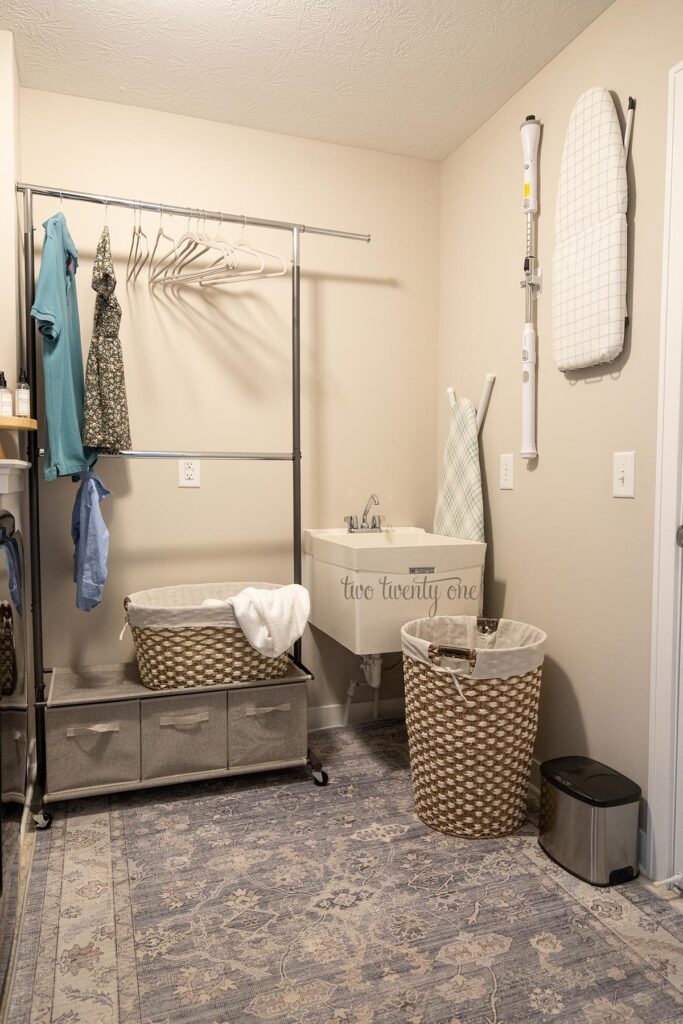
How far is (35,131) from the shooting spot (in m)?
2.28

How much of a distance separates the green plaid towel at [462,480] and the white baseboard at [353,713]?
82 centimetres

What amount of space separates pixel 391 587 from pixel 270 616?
410 mm

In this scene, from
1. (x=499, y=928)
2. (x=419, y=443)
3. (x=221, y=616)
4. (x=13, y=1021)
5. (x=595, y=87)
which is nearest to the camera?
(x=13, y=1021)

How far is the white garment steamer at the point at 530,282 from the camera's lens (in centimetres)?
213

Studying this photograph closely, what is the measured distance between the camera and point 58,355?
2008 mm

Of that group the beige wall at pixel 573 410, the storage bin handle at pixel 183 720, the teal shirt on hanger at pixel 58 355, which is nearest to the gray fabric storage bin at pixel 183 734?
the storage bin handle at pixel 183 720

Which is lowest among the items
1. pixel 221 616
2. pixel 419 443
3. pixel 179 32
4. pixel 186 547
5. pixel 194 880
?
pixel 194 880

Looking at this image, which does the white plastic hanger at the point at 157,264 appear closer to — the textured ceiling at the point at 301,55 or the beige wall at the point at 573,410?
the textured ceiling at the point at 301,55

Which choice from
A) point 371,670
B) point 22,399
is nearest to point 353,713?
point 371,670

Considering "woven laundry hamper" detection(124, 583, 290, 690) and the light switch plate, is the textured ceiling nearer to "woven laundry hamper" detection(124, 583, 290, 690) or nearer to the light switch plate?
the light switch plate

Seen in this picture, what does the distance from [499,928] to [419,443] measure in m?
1.89

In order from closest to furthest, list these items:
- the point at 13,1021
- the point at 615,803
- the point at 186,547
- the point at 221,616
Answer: the point at 13,1021
the point at 615,803
the point at 221,616
the point at 186,547

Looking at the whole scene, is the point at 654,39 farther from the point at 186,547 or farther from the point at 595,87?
the point at 186,547

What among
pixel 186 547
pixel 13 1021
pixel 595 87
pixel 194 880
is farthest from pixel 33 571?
pixel 595 87
